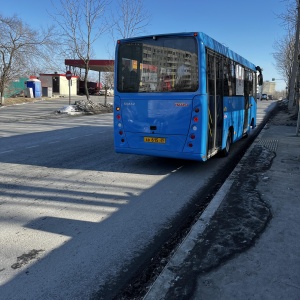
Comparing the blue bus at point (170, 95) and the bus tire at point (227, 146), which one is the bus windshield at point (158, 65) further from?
the bus tire at point (227, 146)

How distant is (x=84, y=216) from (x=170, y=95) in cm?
355

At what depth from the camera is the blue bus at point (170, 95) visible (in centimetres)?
689

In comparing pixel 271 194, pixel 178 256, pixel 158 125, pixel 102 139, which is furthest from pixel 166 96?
pixel 102 139

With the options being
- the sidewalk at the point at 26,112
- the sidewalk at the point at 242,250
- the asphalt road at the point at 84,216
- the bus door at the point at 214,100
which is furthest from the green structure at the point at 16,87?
the sidewalk at the point at 242,250

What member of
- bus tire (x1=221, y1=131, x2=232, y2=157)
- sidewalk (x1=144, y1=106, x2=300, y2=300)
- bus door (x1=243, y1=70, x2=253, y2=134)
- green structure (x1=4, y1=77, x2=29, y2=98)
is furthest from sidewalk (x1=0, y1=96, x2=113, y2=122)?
sidewalk (x1=144, y1=106, x2=300, y2=300)

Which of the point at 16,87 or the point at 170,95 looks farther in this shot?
the point at 16,87

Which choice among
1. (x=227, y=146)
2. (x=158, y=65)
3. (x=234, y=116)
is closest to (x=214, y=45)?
(x=158, y=65)

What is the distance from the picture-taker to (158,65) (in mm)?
7270

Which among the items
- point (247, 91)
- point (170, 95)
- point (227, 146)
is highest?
point (247, 91)

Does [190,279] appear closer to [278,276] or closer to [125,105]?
[278,276]

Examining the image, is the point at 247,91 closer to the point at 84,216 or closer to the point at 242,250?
the point at 84,216

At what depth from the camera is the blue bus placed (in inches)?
271

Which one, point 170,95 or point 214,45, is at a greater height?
point 214,45

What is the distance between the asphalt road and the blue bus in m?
0.72
